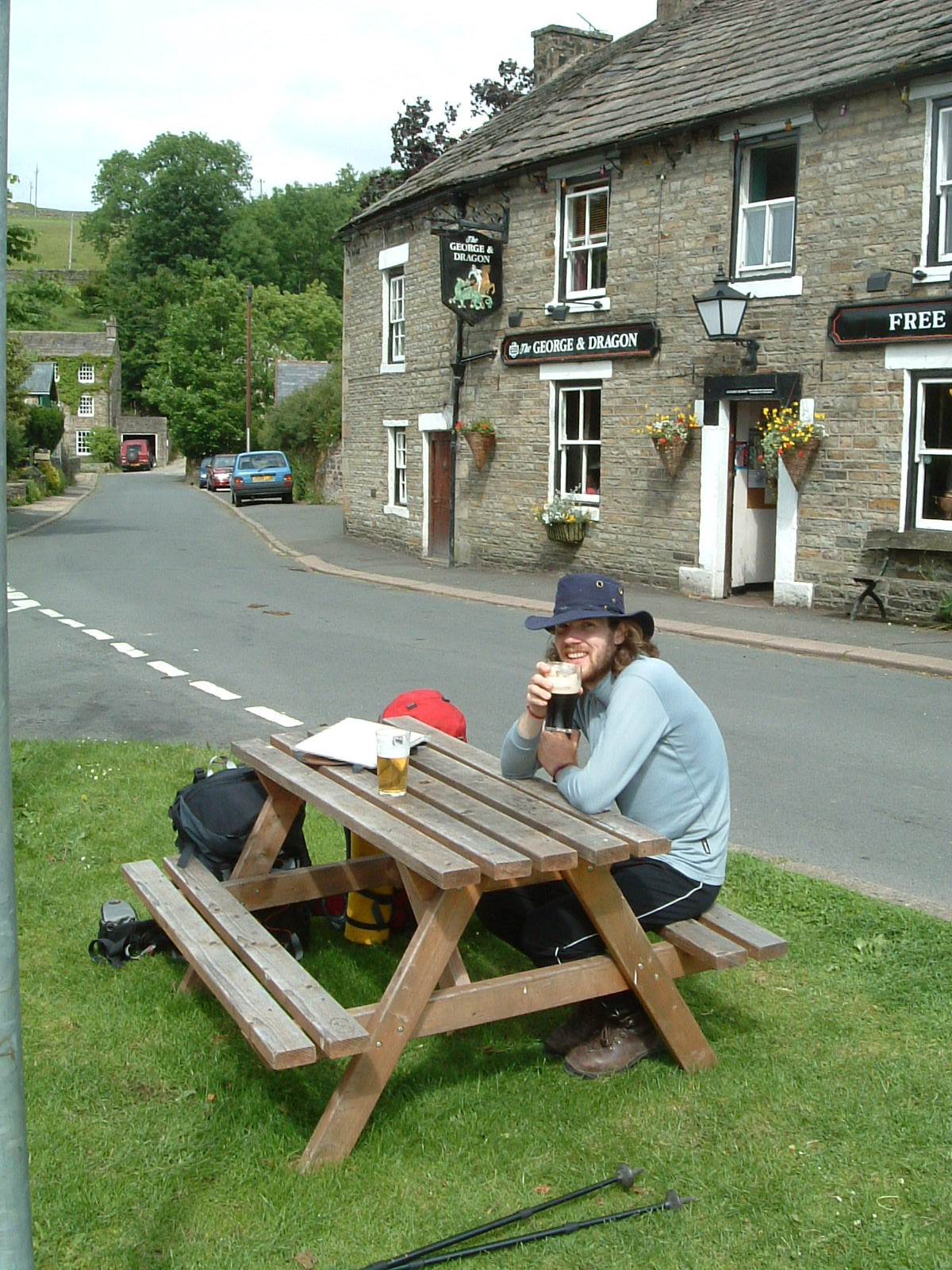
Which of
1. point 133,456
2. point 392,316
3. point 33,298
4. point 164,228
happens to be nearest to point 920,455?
point 392,316

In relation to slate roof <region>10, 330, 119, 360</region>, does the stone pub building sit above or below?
below

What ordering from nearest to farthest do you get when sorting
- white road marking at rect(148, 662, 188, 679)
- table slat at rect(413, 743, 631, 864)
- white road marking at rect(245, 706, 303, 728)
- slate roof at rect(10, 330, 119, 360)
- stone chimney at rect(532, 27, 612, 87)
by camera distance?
table slat at rect(413, 743, 631, 864) → white road marking at rect(245, 706, 303, 728) → white road marking at rect(148, 662, 188, 679) → stone chimney at rect(532, 27, 612, 87) → slate roof at rect(10, 330, 119, 360)

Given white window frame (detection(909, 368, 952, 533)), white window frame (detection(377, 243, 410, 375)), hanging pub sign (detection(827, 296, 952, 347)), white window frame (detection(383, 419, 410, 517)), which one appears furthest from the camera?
white window frame (detection(383, 419, 410, 517))

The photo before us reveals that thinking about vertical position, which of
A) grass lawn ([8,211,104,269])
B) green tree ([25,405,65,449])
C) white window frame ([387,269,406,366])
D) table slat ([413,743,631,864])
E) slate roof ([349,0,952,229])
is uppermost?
grass lawn ([8,211,104,269])

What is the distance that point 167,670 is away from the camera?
38.7 feet

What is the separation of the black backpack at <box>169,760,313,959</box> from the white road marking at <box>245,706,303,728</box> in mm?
4210

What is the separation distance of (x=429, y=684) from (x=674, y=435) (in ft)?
25.3

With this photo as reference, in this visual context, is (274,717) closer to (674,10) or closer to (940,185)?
(940,185)

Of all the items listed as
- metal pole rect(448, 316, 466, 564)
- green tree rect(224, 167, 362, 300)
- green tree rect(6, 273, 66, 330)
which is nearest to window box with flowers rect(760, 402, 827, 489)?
metal pole rect(448, 316, 466, 564)

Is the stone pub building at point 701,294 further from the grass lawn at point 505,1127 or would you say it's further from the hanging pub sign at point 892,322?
the grass lawn at point 505,1127

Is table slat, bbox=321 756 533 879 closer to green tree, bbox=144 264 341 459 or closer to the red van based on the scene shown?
green tree, bbox=144 264 341 459

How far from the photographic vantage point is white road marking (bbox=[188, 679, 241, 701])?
1035 centimetres

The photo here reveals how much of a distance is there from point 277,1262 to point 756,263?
615 inches

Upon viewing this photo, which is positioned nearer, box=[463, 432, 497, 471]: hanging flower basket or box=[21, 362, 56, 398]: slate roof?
box=[463, 432, 497, 471]: hanging flower basket
